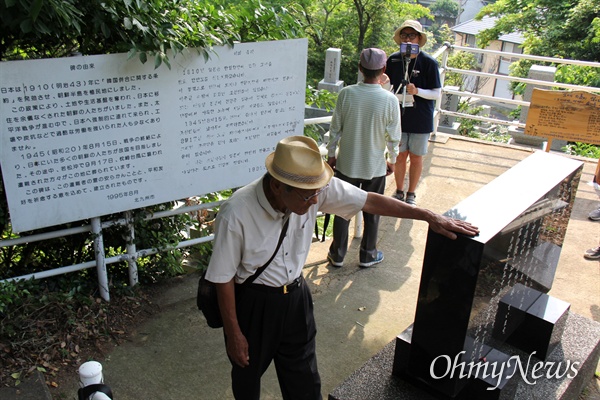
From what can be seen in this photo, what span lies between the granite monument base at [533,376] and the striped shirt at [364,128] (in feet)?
5.15

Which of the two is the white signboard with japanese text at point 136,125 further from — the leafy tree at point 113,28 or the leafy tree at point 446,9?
the leafy tree at point 446,9

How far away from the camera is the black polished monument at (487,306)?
9.77 ft

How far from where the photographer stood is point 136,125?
3785 millimetres

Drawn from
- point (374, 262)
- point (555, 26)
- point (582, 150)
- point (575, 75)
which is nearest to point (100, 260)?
point (374, 262)

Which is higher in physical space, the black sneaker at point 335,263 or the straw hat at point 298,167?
the straw hat at point 298,167

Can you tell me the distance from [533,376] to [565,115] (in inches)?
162

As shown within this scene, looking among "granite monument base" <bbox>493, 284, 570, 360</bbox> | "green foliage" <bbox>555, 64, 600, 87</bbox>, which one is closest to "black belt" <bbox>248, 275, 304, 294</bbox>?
"granite monument base" <bbox>493, 284, 570, 360</bbox>

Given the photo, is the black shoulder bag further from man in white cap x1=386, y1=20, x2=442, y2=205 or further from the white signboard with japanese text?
man in white cap x1=386, y1=20, x2=442, y2=205

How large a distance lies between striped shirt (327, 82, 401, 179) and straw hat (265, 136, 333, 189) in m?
2.13

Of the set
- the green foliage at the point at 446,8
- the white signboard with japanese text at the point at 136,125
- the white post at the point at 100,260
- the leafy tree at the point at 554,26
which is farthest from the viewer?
the green foliage at the point at 446,8

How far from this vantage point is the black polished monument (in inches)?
117

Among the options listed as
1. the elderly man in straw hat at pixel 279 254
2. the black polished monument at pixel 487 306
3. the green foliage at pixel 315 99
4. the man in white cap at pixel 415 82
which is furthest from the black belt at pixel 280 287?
the man in white cap at pixel 415 82

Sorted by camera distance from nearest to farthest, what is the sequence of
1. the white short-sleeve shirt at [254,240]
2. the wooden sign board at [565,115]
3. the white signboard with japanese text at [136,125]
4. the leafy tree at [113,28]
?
1. the white short-sleeve shirt at [254,240]
2. the leafy tree at [113,28]
3. the white signboard with japanese text at [136,125]
4. the wooden sign board at [565,115]

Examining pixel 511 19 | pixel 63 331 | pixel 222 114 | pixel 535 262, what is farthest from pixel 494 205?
pixel 511 19
